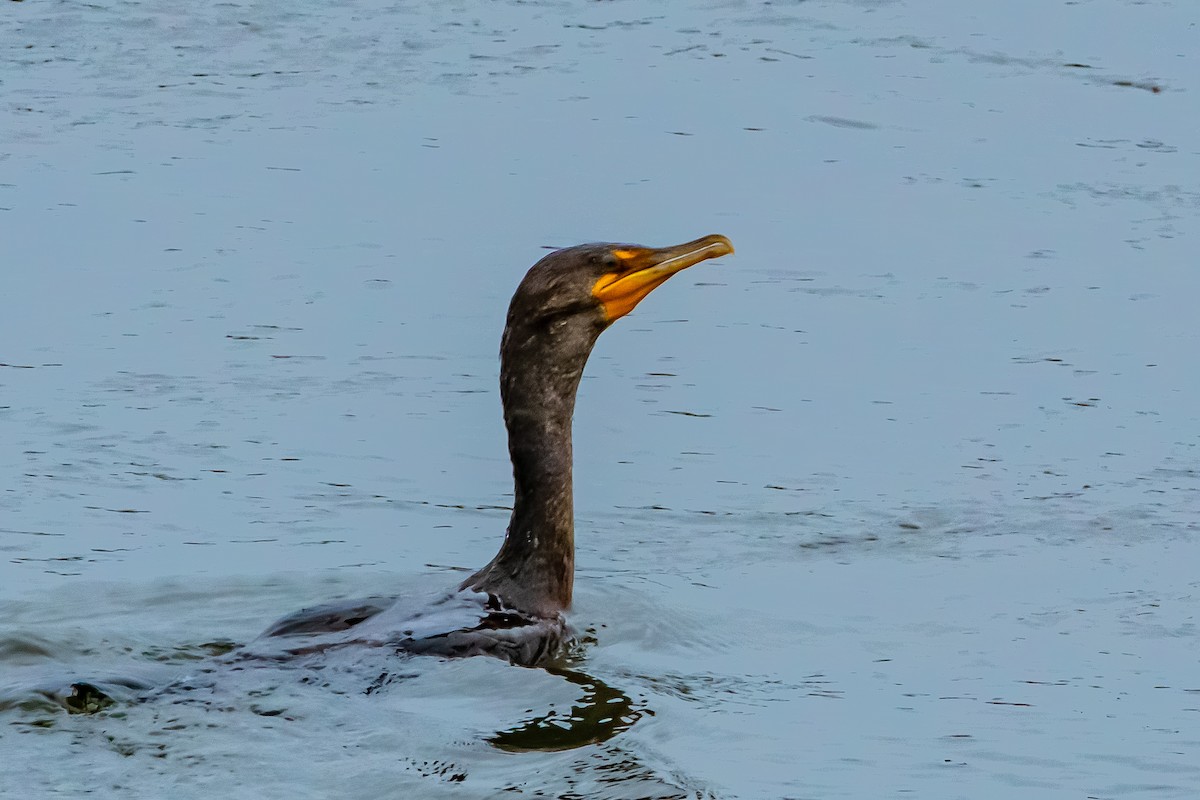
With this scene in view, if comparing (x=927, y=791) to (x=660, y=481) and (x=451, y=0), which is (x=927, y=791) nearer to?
(x=660, y=481)

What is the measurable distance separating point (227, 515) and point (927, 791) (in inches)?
125

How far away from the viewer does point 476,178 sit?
36.8 feet

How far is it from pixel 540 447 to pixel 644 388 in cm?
229

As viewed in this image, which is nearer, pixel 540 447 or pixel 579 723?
pixel 579 723

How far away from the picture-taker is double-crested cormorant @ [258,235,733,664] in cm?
658

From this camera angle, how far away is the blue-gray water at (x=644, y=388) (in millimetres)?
6039

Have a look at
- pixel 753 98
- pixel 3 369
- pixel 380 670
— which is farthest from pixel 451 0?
pixel 380 670

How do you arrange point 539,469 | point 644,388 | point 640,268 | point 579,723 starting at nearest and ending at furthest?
point 579,723
point 640,268
point 539,469
point 644,388

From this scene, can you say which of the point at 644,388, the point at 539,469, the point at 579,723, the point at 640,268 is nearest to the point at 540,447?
the point at 539,469

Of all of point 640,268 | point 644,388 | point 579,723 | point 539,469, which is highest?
point 640,268

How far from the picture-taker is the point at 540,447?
7004 millimetres

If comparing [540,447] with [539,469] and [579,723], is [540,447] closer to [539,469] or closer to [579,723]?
[539,469]

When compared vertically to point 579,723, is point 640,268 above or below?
above

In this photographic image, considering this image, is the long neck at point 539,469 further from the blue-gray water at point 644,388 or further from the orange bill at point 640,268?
the blue-gray water at point 644,388
